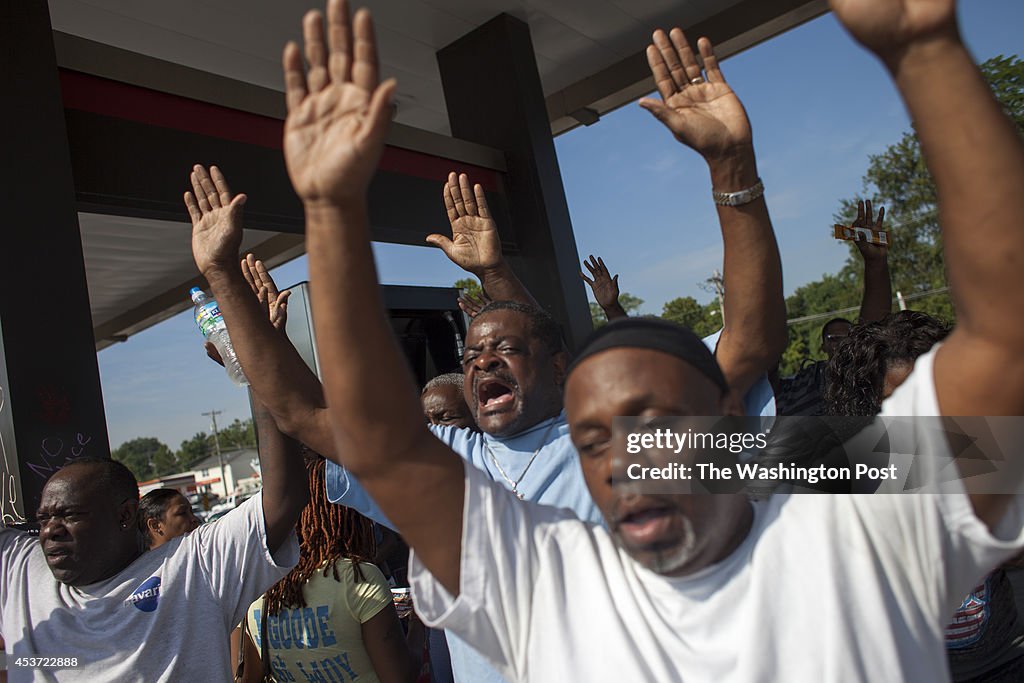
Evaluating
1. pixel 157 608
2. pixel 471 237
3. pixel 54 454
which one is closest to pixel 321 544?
pixel 157 608

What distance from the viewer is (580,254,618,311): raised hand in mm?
4012

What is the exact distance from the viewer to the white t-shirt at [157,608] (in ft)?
7.42

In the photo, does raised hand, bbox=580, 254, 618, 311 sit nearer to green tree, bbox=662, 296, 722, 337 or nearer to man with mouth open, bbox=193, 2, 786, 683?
man with mouth open, bbox=193, 2, 786, 683

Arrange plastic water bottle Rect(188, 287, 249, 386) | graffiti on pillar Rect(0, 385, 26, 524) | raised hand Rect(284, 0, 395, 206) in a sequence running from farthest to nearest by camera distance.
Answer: plastic water bottle Rect(188, 287, 249, 386)
graffiti on pillar Rect(0, 385, 26, 524)
raised hand Rect(284, 0, 395, 206)

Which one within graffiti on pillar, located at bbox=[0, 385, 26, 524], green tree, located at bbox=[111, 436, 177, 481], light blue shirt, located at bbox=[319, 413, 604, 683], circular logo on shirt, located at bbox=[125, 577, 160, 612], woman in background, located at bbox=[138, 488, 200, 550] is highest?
green tree, located at bbox=[111, 436, 177, 481]

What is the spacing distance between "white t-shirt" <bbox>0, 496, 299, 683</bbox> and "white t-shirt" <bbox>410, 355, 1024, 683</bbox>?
1269 millimetres

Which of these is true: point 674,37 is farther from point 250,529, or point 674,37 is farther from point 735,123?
point 250,529

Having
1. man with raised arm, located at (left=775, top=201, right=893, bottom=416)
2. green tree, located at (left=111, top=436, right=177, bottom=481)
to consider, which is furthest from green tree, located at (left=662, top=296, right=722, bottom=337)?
green tree, located at (left=111, top=436, right=177, bottom=481)

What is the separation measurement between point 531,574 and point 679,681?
285mm

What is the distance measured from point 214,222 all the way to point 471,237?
3.54 feet

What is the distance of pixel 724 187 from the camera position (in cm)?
160

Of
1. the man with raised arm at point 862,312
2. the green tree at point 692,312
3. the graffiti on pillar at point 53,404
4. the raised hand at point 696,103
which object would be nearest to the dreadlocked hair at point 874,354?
the man with raised arm at point 862,312

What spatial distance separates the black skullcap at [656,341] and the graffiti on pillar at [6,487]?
2641mm

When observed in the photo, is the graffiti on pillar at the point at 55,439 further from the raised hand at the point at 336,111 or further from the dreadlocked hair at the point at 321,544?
the raised hand at the point at 336,111
